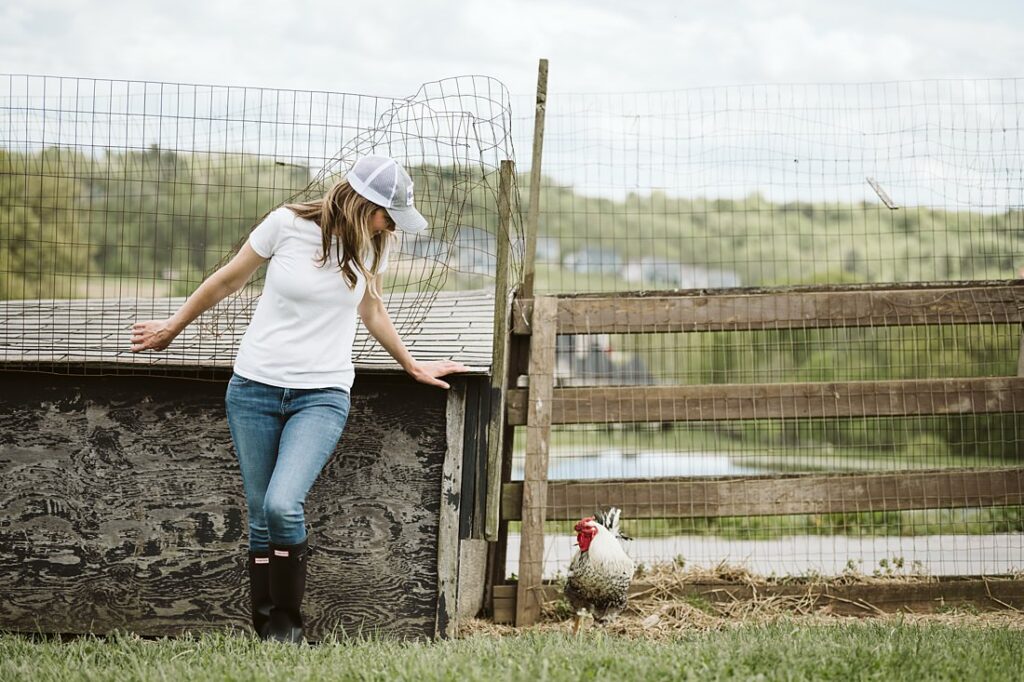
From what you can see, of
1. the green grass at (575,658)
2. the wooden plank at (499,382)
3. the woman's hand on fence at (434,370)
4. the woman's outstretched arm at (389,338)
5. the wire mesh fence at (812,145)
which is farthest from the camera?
the wire mesh fence at (812,145)

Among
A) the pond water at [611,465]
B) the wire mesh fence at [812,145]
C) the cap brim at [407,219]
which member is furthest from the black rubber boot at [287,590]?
the wire mesh fence at [812,145]

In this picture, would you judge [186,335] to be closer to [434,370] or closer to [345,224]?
[434,370]

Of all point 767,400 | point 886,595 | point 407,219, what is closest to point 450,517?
point 407,219

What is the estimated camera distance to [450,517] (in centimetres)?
447

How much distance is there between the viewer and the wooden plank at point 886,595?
16.1ft

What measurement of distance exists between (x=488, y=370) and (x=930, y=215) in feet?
10.3

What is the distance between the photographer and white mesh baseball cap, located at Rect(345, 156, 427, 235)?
12.0 feet

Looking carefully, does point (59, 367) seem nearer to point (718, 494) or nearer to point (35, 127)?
point (35, 127)

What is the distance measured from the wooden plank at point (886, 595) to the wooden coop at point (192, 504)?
679 millimetres

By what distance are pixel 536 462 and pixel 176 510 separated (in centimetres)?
Answer: 172

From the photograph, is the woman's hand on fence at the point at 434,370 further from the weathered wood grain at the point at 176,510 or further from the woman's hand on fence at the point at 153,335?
the woman's hand on fence at the point at 153,335

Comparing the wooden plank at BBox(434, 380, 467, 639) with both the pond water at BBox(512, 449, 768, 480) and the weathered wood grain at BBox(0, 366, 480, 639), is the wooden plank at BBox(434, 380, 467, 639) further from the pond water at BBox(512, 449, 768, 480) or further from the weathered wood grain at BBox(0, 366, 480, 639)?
the pond water at BBox(512, 449, 768, 480)

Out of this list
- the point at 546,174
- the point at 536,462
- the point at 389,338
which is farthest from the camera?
the point at 546,174

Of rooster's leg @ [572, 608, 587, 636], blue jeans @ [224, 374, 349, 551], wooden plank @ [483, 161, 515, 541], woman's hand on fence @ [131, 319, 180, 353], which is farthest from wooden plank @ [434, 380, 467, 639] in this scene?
woman's hand on fence @ [131, 319, 180, 353]
